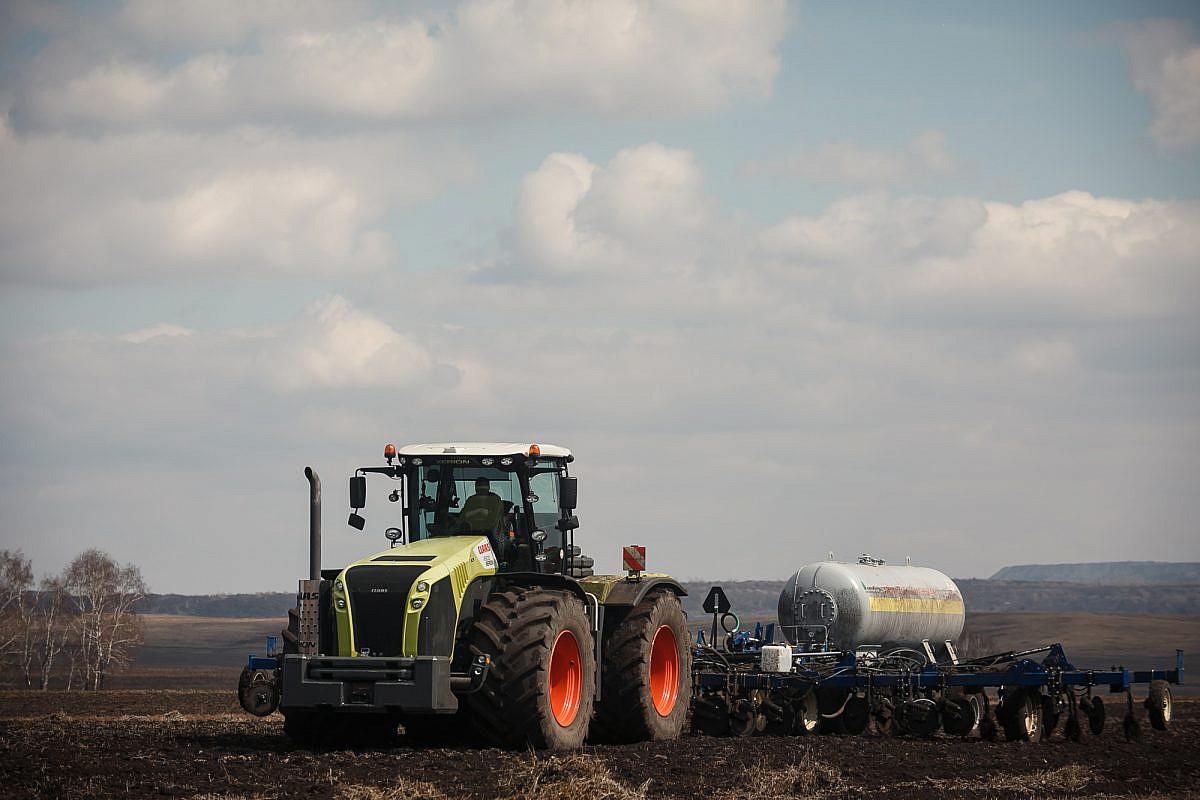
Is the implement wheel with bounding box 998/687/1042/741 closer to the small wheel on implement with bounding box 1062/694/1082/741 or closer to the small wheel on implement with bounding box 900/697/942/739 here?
the small wheel on implement with bounding box 1062/694/1082/741

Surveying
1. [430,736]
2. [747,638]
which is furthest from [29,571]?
[430,736]

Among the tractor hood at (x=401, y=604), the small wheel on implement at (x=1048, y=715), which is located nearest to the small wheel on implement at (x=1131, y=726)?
the small wheel on implement at (x=1048, y=715)

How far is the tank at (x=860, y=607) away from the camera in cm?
3281

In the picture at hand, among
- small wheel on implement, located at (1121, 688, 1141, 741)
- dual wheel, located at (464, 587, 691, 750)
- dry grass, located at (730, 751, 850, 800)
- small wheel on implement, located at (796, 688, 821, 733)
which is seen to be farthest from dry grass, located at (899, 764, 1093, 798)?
small wheel on implement, located at (796, 688, 821, 733)

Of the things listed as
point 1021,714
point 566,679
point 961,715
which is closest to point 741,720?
point 961,715

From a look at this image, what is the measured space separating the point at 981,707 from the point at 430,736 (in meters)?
11.4

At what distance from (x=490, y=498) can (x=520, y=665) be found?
3.25 metres

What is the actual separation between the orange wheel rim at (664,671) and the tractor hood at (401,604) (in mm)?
4491

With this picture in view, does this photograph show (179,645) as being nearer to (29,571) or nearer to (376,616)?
(29,571)

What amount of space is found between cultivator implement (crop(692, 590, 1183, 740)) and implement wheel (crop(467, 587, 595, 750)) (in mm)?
8656

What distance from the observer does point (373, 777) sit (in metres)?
17.5

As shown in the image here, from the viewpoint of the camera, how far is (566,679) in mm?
20328

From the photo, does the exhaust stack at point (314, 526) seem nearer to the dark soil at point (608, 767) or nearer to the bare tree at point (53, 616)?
the dark soil at point (608, 767)

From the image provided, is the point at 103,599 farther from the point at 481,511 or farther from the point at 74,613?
the point at 481,511
